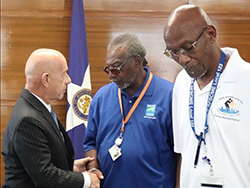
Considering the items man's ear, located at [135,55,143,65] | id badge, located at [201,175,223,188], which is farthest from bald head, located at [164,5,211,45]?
man's ear, located at [135,55,143,65]

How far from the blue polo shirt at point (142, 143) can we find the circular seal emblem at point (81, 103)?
41.0 inches

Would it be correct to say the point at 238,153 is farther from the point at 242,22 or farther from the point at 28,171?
the point at 242,22

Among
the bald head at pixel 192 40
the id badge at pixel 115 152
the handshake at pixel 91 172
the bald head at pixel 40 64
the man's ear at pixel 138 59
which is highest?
Result: the bald head at pixel 192 40

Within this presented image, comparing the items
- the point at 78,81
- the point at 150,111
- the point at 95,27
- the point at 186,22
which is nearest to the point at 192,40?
the point at 186,22

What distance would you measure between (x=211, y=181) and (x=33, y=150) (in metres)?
0.98

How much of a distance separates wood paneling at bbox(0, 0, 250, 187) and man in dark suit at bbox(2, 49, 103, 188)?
62.7 inches

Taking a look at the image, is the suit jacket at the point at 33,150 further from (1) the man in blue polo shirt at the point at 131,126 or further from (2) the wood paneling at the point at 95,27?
(2) the wood paneling at the point at 95,27

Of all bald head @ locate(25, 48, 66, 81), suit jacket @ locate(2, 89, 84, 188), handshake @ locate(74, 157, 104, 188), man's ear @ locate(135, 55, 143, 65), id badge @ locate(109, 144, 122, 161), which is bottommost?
handshake @ locate(74, 157, 104, 188)

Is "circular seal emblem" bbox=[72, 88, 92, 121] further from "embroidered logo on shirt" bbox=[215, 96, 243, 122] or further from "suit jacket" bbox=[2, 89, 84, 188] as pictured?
"embroidered logo on shirt" bbox=[215, 96, 243, 122]

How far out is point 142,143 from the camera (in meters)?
2.48

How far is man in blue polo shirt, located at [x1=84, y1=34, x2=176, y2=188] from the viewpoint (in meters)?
2.46

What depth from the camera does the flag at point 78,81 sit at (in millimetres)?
3654

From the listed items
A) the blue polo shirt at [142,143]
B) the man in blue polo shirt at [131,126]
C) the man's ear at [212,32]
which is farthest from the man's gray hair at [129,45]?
the man's ear at [212,32]

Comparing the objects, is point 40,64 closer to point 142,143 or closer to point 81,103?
point 142,143
